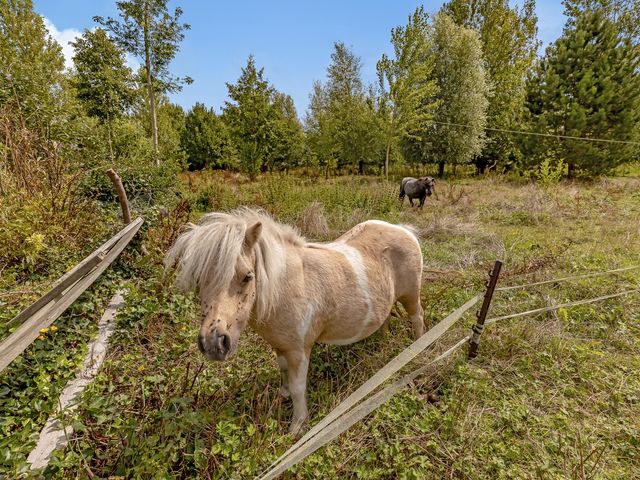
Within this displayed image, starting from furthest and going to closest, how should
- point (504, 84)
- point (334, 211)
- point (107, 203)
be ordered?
point (504, 84)
point (334, 211)
point (107, 203)

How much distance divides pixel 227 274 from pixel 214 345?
0.39 meters

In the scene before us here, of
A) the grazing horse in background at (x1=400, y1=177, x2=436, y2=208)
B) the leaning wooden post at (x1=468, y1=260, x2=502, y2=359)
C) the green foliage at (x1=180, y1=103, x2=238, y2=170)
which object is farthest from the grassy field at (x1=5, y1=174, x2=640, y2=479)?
the green foliage at (x1=180, y1=103, x2=238, y2=170)

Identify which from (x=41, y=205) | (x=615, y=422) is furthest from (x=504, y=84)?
(x=41, y=205)

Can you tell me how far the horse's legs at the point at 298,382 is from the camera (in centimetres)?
220

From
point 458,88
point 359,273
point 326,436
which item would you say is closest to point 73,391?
point 326,436

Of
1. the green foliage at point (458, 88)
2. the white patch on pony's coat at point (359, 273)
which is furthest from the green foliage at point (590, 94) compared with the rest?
the white patch on pony's coat at point (359, 273)

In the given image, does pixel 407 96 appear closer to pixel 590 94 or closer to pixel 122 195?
pixel 590 94

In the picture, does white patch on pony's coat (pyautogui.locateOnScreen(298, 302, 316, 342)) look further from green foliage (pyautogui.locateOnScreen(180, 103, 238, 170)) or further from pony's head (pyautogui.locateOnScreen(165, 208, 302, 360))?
green foliage (pyautogui.locateOnScreen(180, 103, 238, 170))

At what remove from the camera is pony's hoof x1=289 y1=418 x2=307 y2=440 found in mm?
2234

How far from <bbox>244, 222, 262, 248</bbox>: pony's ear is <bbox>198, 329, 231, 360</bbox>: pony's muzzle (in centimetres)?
56

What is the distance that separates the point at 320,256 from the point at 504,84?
88.0ft

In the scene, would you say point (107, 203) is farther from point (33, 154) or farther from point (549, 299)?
point (549, 299)

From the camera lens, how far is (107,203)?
6.01 meters

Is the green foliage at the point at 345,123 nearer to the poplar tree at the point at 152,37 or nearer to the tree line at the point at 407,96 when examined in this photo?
the tree line at the point at 407,96
